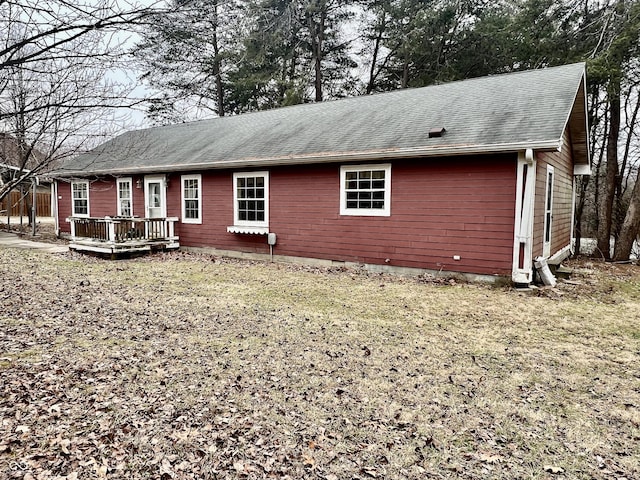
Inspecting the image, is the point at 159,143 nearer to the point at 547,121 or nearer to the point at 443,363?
the point at 547,121

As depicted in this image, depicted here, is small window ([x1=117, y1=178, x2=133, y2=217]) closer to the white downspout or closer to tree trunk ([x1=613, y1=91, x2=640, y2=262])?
the white downspout

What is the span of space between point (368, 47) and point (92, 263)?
16.5 metres

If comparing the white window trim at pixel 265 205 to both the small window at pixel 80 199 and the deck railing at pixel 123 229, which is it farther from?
the small window at pixel 80 199

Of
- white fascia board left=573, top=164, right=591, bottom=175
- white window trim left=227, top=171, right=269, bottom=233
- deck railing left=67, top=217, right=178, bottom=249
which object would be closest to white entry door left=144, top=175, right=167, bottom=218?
deck railing left=67, top=217, right=178, bottom=249

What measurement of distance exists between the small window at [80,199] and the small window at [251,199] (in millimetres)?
7297

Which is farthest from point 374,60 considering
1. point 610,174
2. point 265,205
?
point 265,205

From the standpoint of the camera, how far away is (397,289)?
721cm

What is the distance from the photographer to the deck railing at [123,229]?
10844 millimetres

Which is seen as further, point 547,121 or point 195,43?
point 547,121

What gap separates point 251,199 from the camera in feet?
34.9

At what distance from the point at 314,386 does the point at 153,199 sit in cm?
1108

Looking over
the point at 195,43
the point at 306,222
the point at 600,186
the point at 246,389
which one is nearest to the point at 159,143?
the point at 306,222

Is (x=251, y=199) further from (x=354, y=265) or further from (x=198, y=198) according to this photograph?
(x=354, y=265)

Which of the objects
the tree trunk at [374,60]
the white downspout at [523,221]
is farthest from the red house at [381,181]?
the tree trunk at [374,60]
